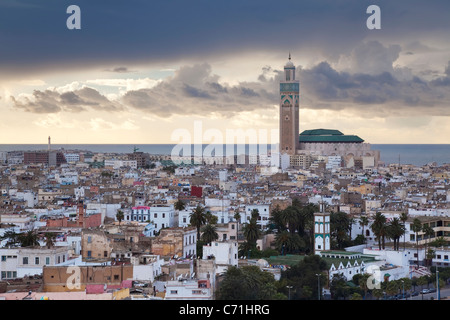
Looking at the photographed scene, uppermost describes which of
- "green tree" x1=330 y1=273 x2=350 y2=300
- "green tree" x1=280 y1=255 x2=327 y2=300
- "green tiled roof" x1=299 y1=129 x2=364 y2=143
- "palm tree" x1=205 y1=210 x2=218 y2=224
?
"green tiled roof" x1=299 y1=129 x2=364 y2=143

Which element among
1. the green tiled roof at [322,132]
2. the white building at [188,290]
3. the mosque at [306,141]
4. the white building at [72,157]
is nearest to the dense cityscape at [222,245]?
the white building at [188,290]

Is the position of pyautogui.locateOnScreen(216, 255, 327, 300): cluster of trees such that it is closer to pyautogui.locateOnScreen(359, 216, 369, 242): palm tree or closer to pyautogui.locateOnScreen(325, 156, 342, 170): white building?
pyautogui.locateOnScreen(359, 216, 369, 242): palm tree

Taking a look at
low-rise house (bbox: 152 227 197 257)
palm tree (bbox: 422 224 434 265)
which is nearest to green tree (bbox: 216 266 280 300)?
low-rise house (bbox: 152 227 197 257)

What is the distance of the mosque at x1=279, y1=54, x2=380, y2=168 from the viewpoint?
210ft

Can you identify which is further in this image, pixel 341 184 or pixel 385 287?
pixel 341 184

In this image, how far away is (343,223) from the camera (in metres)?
20.6

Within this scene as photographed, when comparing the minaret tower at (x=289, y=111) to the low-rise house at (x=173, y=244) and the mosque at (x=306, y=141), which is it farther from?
the low-rise house at (x=173, y=244)

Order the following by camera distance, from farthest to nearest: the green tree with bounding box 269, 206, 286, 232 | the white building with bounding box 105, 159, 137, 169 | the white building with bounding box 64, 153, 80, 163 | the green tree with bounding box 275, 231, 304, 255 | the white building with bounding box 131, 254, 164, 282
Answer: the white building with bounding box 64, 153, 80, 163
the white building with bounding box 105, 159, 137, 169
the green tree with bounding box 269, 206, 286, 232
the green tree with bounding box 275, 231, 304, 255
the white building with bounding box 131, 254, 164, 282

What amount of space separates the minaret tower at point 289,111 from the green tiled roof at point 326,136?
2.57 metres
